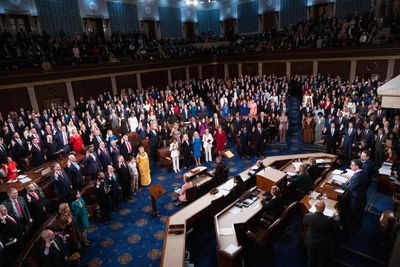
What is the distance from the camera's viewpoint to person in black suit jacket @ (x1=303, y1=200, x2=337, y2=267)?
430 centimetres

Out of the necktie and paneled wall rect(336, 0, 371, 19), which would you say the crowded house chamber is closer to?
the necktie

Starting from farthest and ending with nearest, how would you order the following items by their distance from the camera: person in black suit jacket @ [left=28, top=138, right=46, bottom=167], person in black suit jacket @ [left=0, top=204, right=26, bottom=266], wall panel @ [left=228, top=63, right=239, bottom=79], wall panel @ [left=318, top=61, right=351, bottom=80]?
wall panel @ [left=228, top=63, right=239, bottom=79] < wall panel @ [left=318, top=61, right=351, bottom=80] < person in black suit jacket @ [left=28, top=138, right=46, bottom=167] < person in black suit jacket @ [left=0, top=204, right=26, bottom=266]

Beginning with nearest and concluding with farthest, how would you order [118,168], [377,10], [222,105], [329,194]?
[329,194]
[118,168]
[222,105]
[377,10]

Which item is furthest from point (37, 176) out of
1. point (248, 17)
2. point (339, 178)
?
point (248, 17)

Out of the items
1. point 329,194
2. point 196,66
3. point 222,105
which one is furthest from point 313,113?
point 196,66

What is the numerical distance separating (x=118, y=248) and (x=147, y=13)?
74.6 feet

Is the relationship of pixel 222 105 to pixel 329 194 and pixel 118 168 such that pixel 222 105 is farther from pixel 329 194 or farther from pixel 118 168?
pixel 329 194

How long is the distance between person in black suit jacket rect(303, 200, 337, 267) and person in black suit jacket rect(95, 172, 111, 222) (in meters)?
4.92

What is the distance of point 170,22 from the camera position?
26.0 metres

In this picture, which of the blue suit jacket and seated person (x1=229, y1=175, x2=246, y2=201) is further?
seated person (x1=229, y1=175, x2=246, y2=201)

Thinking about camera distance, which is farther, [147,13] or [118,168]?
[147,13]

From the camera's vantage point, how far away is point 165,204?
7.79 m

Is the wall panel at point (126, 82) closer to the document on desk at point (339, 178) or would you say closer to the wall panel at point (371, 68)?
the wall panel at point (371, 68)

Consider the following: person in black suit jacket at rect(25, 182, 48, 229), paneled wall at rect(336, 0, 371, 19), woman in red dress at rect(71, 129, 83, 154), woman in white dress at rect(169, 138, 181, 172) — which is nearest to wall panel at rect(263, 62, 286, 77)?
paneled wall at rect(336, 0, 371, 19)
